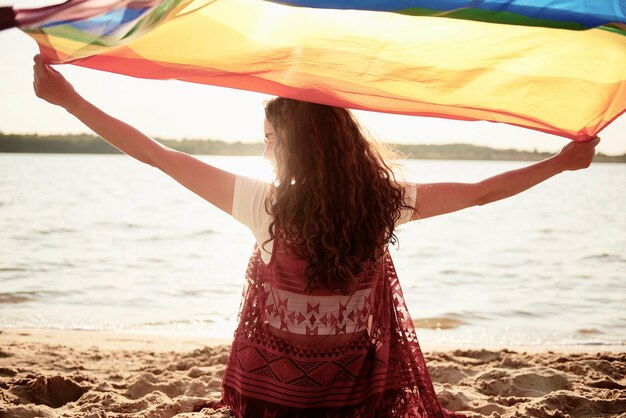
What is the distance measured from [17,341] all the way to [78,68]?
3.34m

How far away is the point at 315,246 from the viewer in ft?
8.02

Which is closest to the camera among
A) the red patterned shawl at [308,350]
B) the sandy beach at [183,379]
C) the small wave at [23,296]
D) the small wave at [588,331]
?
the red patterned shawl at [308,350]

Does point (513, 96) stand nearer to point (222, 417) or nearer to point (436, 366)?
point (222, 417)

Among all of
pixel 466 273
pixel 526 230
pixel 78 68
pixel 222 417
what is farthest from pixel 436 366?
pixel 526 230

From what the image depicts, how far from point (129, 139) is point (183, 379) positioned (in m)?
2.08

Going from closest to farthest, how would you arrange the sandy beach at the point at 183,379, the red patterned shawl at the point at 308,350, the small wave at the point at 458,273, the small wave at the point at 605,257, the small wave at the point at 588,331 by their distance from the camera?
the red patterned shawl at the point at 308,350 → the sandy beach at the point at 183,379 → the small wave at the point at 588,331 → the small wave at the point at 458,273 → the small wave at the point at 605,257

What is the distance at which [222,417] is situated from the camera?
2.81m

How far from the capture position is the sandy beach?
3395 millimetres

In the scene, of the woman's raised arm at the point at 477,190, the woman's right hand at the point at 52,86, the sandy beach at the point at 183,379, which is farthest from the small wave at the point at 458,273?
the woman's right hand at the point at 52,86

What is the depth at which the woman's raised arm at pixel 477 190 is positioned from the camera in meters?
2.55

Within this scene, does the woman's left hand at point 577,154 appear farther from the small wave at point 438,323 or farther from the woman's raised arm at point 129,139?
the small wave at point 438,323

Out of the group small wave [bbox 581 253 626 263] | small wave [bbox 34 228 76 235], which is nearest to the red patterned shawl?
small wave [bbox 581 253 626 263]

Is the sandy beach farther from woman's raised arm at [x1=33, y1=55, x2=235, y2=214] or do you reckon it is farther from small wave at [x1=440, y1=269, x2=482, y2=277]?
small wave at [x1=440, y1=269, x2=482, y2=277]

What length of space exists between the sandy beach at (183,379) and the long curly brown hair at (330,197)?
891 millimetres
